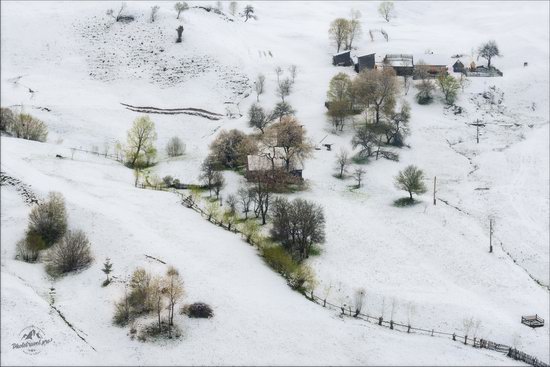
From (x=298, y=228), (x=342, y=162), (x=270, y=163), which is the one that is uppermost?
(x=342, y=162)

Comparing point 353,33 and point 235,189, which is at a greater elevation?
point 353,33

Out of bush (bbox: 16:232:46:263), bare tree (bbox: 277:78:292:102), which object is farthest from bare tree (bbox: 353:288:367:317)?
bare tree (bbox: 277:78:292:102)

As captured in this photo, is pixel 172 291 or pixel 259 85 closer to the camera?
pixel 172 291

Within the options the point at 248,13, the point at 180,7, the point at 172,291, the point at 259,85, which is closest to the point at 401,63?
the point at 259,85

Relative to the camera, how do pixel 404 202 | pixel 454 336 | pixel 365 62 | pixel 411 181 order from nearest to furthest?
pixel 454 336 → pixel 411 181 → pixel 404 202 → pixel 365 62

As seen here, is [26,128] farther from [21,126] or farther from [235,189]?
[235,189]

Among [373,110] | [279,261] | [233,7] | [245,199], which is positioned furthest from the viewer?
[233,7]
